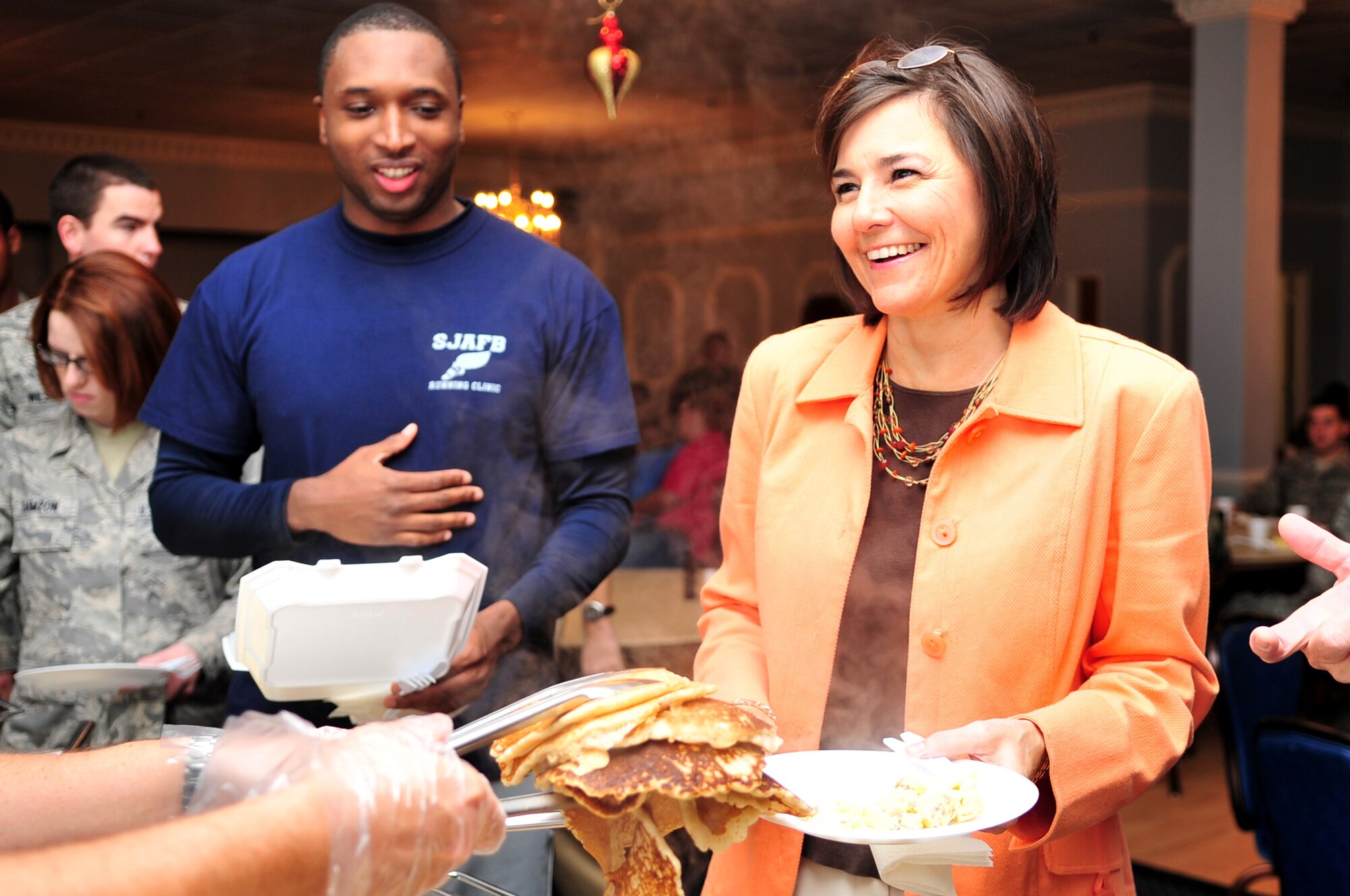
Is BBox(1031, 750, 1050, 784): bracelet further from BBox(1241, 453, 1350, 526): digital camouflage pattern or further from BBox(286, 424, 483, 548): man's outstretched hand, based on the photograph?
BBox(1241, 453, 1350, 526): digital camouflage pattern

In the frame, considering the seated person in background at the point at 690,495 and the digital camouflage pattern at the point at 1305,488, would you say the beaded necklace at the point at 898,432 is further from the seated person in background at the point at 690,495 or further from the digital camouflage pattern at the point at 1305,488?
the digital camouflage pattern at the point at 1305,488

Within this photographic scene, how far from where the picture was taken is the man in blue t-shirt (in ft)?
5.40

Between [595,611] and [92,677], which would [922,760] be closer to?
[92,677]

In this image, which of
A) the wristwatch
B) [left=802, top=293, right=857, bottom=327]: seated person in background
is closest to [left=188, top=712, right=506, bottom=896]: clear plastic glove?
the wristwatch

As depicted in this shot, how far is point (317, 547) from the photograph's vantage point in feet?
5.43

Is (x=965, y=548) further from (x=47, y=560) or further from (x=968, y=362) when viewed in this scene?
(x=47, y=560)

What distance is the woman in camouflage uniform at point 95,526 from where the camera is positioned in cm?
214

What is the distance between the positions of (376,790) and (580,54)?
718 cm

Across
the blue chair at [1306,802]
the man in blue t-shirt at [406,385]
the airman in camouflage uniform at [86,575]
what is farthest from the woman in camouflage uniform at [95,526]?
the blue chair at [1306,802]

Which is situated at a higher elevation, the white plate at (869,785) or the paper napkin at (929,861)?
the white plate at (869,785)

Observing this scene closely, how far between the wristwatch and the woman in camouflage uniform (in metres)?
0.70

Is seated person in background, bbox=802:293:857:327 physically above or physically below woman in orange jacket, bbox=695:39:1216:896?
above

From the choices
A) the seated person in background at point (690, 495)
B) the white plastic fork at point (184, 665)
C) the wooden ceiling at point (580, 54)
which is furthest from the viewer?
the wooden ceiling at point (580, 54)

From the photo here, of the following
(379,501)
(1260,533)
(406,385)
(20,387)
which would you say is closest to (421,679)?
(379,501)
